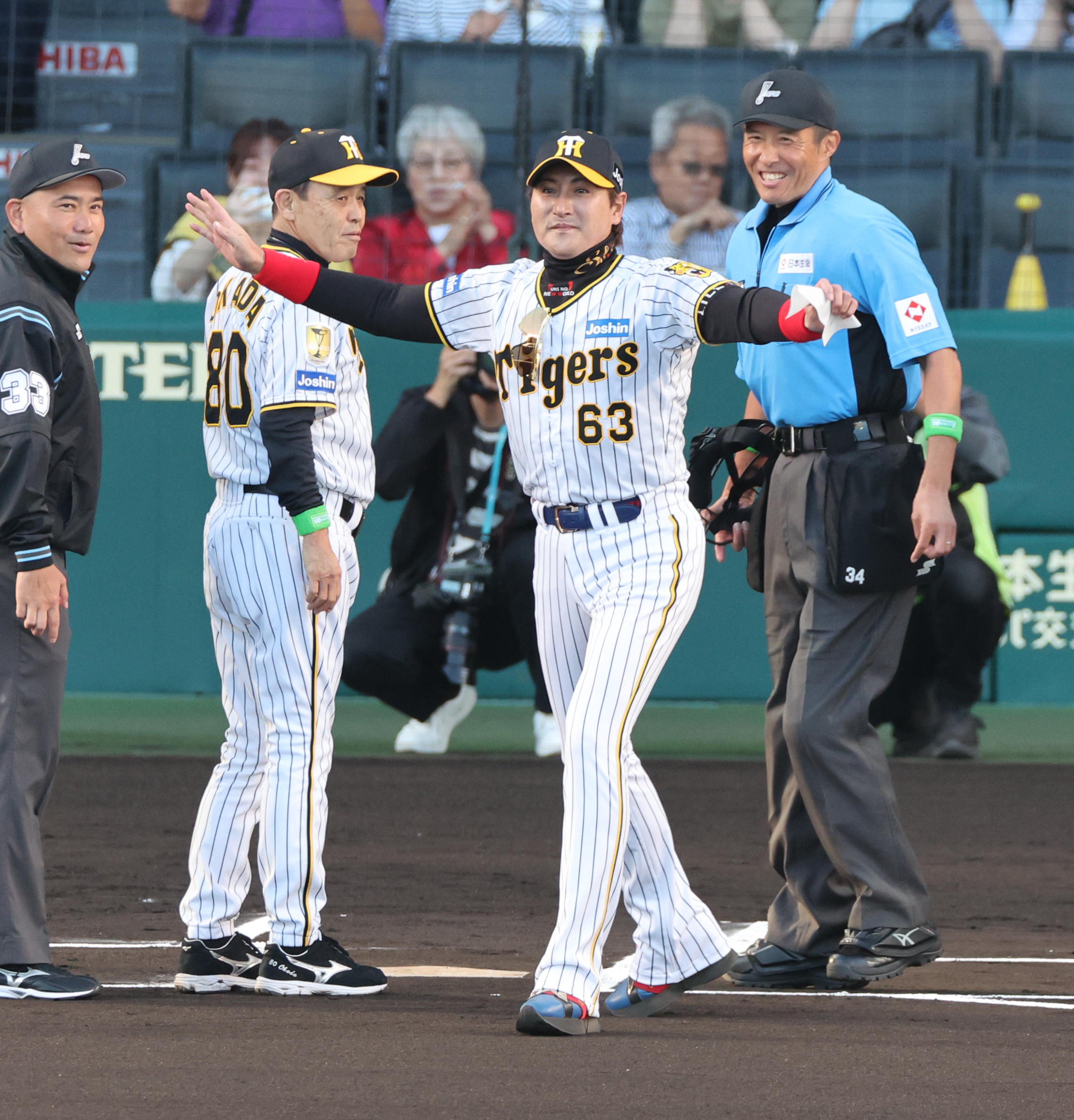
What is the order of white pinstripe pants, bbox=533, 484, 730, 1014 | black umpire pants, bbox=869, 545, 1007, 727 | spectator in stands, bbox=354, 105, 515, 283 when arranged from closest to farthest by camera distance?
white pinstripe pants, bbox=533, 484, 730, 1014 < black umpire pants, bbox=869, 545, 1007, 727 < spectator in stands, bbox=354, 105, 515, 283

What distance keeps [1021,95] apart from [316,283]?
300 inches

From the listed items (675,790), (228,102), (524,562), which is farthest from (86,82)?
(675,790)

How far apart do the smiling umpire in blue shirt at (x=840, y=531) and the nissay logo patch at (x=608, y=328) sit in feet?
2.21

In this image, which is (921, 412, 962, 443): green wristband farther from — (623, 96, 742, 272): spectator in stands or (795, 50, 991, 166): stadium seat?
(795, 50, 991, 166): stadium seat

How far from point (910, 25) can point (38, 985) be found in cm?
850

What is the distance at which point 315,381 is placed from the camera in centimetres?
453

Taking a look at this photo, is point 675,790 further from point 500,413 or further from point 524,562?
point 500,413

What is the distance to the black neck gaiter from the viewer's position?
4348mm

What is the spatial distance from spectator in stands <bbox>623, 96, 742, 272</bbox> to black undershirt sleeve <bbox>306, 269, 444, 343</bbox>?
6.04 m

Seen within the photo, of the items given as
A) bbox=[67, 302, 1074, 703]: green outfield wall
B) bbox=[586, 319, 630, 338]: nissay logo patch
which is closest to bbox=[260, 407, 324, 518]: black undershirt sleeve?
bbox=[586, 319, 630, 338]: nissay logo patch

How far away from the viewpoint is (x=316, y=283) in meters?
4.39

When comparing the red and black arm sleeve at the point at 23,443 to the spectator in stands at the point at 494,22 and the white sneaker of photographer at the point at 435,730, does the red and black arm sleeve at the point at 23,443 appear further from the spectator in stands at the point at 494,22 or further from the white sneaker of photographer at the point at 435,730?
the spectator in stands at the point at 494,22

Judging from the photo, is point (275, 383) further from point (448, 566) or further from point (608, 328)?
point (448, 566)

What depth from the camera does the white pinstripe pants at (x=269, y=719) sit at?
4.61 meters
